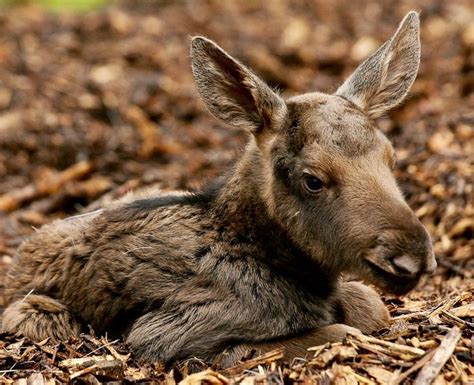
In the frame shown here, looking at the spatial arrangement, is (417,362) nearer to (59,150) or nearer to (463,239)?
(463,239)

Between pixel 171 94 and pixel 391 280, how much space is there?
26.4 feet

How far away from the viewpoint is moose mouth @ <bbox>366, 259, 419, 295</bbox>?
17.7 feet

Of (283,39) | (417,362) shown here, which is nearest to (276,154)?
(417,362)

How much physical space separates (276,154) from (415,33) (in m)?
1.61

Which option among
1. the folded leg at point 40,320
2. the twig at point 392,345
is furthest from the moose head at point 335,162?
the folded leg at point 40,320

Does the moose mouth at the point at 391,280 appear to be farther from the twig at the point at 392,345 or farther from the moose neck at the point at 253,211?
the moose neck at the point at 253,211

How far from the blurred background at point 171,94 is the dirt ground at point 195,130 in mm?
26

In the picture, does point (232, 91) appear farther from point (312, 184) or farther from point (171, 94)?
point (171, 94)

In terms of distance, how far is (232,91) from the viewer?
252 inches

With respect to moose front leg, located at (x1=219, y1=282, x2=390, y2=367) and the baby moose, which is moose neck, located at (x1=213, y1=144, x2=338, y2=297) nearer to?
the baby moose

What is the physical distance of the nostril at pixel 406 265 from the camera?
527 cm

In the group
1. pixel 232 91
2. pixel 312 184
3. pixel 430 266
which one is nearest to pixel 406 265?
pixel 430 266

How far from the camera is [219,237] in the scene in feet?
20.6

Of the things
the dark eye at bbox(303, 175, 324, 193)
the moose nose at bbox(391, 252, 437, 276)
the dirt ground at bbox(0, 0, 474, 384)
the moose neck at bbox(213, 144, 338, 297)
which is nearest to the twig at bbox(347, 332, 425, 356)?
the dirt ground at bbox(0, 0, 474, 384)
